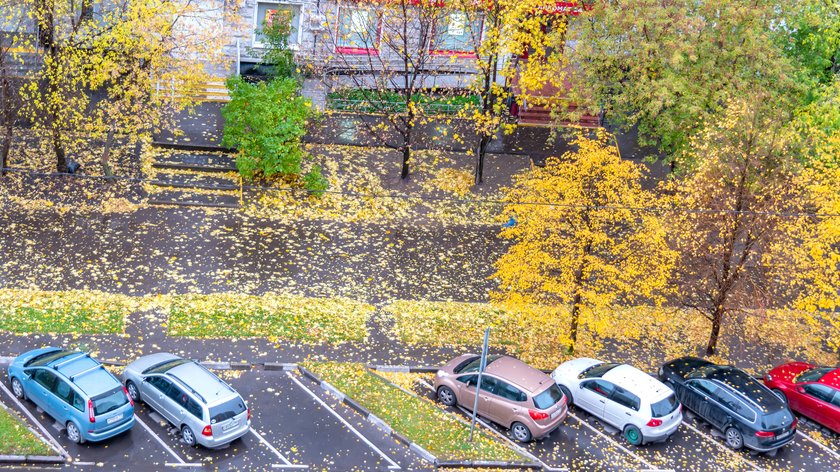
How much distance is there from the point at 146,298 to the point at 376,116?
46.3ft

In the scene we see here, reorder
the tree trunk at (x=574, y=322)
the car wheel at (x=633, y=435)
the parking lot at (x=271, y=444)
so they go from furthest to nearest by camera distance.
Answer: the tree trunk at (x=574, y=322) → the car wheel at (x=633, y=435) → the parking lot at (x=271, y=444)

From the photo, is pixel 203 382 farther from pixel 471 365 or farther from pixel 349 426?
pixel 471 365

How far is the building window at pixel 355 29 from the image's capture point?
109 ft

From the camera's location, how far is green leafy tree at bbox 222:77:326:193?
101 feet

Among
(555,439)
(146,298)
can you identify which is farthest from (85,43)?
(555,439)

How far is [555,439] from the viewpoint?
69.5 feet

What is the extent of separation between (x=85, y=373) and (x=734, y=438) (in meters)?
15.3

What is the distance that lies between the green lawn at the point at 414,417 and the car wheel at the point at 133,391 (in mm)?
4245

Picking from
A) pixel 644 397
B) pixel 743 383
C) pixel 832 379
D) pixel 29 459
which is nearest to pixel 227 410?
pixel 29 459

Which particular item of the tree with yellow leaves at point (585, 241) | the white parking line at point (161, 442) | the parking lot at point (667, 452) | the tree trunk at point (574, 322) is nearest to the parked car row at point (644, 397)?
the parking lot at point (667, 452)

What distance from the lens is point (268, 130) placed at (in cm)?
3077

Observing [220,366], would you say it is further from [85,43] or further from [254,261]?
[85,43]

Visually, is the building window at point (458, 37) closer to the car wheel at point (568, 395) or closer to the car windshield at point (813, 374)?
the car wheel at point (568, 395)

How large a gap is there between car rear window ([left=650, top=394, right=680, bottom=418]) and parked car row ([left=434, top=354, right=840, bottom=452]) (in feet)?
0.09
